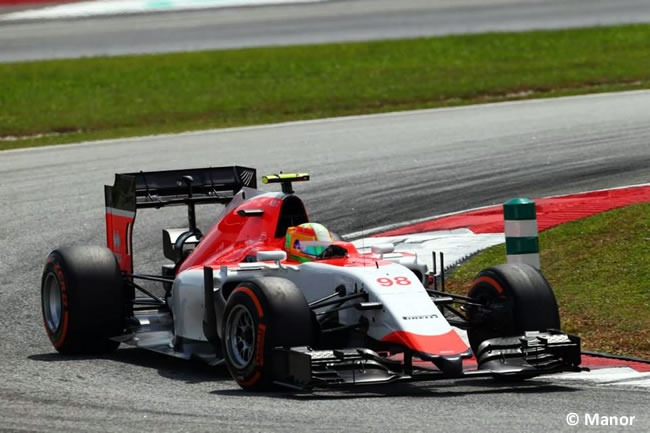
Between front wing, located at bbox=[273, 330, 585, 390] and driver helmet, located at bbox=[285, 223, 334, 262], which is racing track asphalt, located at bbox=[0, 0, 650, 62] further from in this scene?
front wing, located at bbox=[273, 330, 585, 390]

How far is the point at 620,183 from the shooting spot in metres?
16.8

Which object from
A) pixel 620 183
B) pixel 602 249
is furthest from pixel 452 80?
pixel 602 249

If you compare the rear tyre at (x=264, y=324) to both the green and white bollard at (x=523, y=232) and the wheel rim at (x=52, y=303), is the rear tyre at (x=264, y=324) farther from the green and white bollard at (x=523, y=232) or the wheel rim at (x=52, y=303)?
the green and white bollard at (x=523, y=232)

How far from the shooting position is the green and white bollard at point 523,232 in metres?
10.5

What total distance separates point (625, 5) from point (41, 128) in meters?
23.8

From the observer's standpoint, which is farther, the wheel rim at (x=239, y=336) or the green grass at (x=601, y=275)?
the green grass at (x=601, y=275)

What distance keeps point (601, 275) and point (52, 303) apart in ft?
16.4

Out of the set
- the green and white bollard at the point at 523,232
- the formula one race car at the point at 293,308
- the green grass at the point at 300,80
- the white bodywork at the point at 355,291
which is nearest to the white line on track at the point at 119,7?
the green grass at the point at 300,80

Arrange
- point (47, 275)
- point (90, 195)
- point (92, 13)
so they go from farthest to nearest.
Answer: point (92, 13)
point (90, 195)
point (47, 275)

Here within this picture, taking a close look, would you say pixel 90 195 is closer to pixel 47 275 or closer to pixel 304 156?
pixel 304 156

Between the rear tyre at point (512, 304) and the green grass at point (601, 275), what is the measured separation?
984mm

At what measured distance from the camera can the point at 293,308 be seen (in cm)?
842

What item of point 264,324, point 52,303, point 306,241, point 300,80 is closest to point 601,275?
point 306,241

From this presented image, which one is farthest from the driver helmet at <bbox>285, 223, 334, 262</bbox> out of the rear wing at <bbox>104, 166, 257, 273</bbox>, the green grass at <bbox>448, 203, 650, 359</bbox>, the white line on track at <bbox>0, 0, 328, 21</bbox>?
the white line on track at <bbox>0, 0, 328, 21</bbox>
